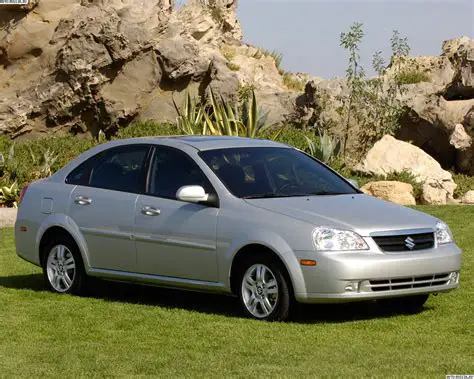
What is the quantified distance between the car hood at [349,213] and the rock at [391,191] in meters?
12.2

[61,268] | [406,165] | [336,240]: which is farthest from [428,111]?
[336,240]

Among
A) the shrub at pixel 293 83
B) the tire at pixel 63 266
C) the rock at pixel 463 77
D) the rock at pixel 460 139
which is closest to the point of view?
the tire at pixel 63 266

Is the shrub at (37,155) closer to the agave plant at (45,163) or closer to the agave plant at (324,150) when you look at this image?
the agave plant at (45,163)

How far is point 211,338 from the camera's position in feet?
31.0

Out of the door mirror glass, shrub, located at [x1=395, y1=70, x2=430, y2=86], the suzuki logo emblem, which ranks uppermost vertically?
shrub, located at [x1=395, y1=70, x2=430, y2=86]

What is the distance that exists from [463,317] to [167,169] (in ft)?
9.97

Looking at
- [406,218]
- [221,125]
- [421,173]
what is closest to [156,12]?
[221,125]

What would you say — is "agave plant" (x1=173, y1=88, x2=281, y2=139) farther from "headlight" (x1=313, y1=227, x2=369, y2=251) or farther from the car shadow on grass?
"headlight" (x1=313, y1=227, x2=369, y2=251)

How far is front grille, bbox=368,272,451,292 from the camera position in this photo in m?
9.97

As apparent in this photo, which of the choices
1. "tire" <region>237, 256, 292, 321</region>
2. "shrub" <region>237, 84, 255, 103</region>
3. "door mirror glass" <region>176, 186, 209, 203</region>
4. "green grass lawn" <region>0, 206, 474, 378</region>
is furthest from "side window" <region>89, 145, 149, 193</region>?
"shrub" <region>237, 84, 255, 103</region>

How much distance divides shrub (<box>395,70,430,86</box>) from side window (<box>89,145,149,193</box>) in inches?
828

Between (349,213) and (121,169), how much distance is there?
2602 millimetres

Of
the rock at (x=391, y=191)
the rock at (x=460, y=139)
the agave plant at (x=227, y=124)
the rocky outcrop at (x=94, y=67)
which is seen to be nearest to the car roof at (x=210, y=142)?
the rock at (x=391, y=191)

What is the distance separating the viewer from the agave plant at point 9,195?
2234 centimetres
